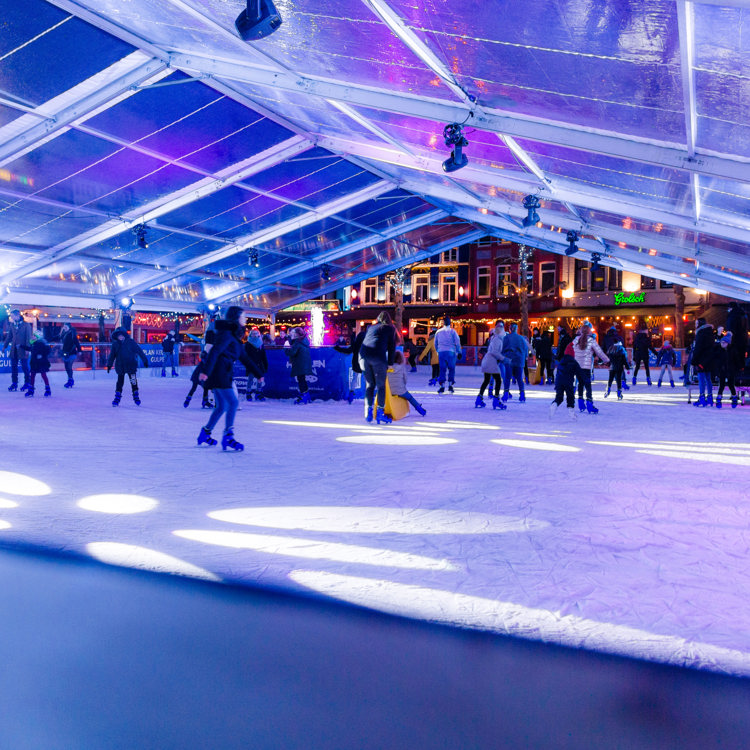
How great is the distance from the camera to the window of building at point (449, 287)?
1734 inches

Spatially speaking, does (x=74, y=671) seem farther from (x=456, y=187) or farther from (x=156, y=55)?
(x=456, y=187)

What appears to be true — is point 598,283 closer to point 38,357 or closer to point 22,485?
point 38,357

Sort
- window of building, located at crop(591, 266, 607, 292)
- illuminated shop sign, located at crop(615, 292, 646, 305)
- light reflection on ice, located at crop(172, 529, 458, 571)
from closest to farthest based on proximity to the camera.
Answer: light reflection on ice, located at crop(172, 529, 458, 571)
illuminated shop sign, located at crop(615, 292, 646, 305)
window of building, located at crop(591, 266, 607, 292)

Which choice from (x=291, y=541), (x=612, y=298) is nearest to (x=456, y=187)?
(x=291, y=541)

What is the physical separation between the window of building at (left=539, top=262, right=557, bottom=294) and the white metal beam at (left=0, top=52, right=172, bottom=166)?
32240mm

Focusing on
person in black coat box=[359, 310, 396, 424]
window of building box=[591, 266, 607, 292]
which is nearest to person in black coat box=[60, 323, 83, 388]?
person in black coat box=[359, 310, 396, 424]

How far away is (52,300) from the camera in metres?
21.9

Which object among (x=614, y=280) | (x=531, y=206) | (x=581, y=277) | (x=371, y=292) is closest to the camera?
(x=531, y=206)

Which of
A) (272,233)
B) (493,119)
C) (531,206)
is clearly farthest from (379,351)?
(272,233)

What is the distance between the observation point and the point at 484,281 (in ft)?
142

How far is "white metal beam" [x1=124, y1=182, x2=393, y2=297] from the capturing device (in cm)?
2088

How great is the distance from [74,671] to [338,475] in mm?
3363

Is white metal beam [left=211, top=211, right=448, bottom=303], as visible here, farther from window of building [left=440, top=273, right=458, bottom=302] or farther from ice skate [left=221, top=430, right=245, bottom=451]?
ice skate [left=221, top=430, right=245, bottom=451]

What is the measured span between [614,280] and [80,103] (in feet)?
107
